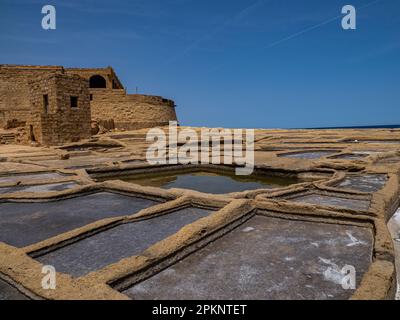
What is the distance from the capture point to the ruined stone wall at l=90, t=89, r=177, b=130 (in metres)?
29.2

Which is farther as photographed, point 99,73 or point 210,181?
point 99,73

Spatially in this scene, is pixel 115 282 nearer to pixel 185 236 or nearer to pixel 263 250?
pixel 185 236

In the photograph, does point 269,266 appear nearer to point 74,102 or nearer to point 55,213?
point 55,213

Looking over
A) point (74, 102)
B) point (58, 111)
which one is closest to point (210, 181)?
point (58, 111)

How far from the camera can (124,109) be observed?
2970cm

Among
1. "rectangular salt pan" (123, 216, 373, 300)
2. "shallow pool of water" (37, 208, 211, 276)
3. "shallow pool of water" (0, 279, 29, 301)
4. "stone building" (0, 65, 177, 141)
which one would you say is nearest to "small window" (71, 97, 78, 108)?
"stone building" (0, 65, 177, 141)

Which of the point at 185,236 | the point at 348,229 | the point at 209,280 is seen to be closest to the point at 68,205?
the point at 185,236

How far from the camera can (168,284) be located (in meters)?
2.88

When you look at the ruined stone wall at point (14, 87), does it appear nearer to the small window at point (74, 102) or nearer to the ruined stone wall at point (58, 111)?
the ruined stone wall at point (58, 111)

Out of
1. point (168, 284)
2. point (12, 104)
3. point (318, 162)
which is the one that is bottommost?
point (168, 284)

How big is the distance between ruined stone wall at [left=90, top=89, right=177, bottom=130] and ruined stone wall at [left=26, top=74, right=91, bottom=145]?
999 centimetres

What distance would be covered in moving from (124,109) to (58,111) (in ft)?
41.1

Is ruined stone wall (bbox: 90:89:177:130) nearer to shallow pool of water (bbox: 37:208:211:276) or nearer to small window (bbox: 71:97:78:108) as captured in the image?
small window (bbox: 71:97:78:108)
